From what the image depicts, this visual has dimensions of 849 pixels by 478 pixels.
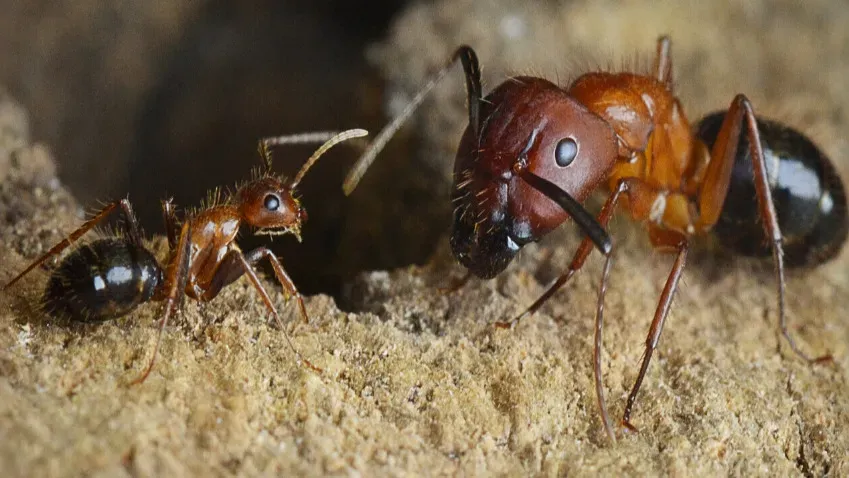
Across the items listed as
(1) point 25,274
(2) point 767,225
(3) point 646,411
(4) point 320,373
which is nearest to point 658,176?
(2) point 767,225

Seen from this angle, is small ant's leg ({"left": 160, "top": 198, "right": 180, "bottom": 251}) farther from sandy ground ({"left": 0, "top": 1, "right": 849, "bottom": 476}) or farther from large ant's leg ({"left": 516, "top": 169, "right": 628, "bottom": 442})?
large ant's leg ({"left": 516, "top": 169, "right": 628, "bottom": 442})

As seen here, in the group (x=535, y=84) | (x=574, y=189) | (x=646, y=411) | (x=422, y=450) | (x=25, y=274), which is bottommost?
(x=422, y=450)

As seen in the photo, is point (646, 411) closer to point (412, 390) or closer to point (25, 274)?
point (412, 390)

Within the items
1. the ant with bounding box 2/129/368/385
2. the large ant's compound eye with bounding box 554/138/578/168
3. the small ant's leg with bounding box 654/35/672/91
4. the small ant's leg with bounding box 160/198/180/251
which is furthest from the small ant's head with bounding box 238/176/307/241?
the small ant's leg with bounding box 654/35/672/91

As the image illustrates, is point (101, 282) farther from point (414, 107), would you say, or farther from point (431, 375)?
point (414, 107)

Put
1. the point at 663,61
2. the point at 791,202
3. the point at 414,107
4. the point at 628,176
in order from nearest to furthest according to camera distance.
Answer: the point at 414,107 < the point at 628,176 < the point at 791,202 < the point at 663,61

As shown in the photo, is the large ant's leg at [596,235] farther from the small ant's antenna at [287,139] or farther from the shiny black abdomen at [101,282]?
the shiny black abdomen at [101,282]

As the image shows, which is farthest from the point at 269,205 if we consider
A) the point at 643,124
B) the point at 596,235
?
the point at 643,124
